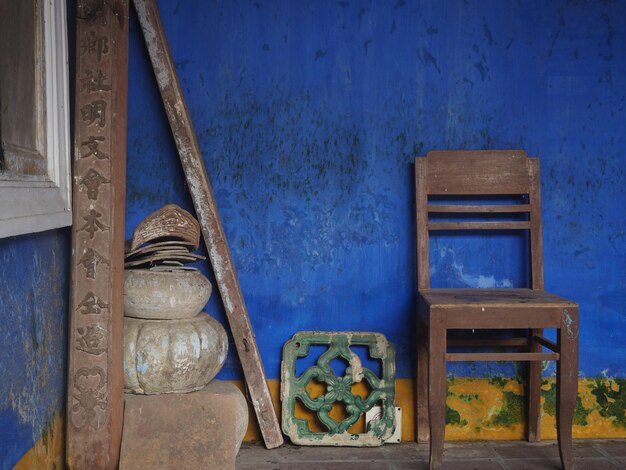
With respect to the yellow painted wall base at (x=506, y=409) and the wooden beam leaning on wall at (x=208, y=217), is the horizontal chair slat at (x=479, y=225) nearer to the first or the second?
the yellow painted wall base at (x=506, y=409)

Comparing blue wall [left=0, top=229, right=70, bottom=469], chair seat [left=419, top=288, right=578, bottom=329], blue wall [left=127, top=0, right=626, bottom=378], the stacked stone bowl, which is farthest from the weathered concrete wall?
blue wall [left=0, top=229, right=70, bottom=469]

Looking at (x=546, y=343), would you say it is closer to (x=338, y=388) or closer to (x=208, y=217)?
(x=338, y=388)

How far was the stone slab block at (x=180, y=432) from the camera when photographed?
243 cm

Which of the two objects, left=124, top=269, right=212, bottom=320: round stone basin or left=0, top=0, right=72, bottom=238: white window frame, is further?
left=124, top=269, right=212, bottom=320: round stone basin

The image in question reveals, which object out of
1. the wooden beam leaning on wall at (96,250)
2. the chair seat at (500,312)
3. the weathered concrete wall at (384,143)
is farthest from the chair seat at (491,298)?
the wooden beam leaning on wall at (96,250)

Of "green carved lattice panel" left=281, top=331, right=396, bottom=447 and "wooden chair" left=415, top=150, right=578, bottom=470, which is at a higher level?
"wooden chair" left=415, top=150, right=578, bottom=470

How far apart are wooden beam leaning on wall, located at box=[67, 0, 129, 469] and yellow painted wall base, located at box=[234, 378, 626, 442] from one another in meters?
1.01

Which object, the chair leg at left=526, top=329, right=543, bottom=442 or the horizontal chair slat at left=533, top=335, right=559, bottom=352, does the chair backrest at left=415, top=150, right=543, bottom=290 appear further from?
the chair leg at left=526, top=329, right=543, bottom=442

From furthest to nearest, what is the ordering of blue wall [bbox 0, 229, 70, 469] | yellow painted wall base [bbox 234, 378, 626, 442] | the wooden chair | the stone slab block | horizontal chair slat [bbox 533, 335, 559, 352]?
yellow painted wall base [bbox 234, 378, 626, 442], the wooden chair, horizontal chair slat [bbox 533, 335, 559, 352], the stone slab block, blue wall [bbox 0, 229, 70, 469]

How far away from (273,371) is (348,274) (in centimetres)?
55

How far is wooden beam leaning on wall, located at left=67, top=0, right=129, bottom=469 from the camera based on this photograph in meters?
2.29

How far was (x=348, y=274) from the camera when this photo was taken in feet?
9.97

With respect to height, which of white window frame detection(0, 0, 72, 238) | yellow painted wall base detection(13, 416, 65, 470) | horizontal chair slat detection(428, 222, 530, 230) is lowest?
yellow painted wall base detection(13, 416, 65, 470)

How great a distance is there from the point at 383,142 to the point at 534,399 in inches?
51.7
